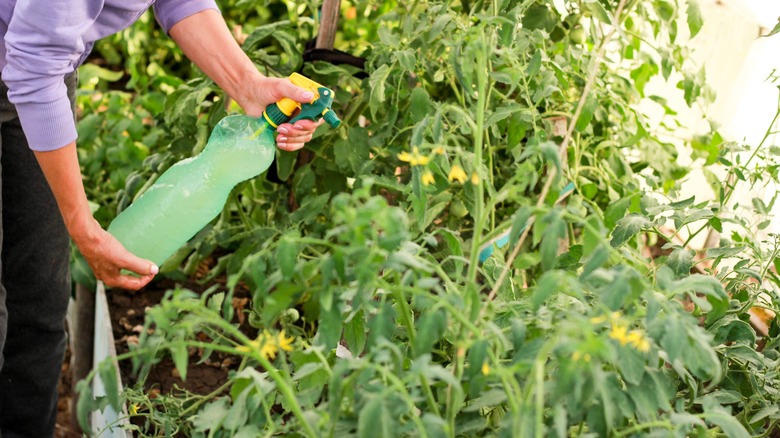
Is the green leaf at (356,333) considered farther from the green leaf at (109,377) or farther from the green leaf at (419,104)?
the green leaf at (419,104)

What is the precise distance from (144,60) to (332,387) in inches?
107

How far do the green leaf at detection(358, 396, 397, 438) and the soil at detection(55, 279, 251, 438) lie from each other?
0.99 metres

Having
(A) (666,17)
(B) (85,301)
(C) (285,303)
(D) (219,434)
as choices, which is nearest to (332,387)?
(C) (285,303)

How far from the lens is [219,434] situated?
958 millimetres

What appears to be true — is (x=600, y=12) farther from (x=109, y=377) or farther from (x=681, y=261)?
(x=109, y=377)

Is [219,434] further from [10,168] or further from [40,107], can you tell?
[10,168]

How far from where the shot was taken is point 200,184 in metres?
1.45

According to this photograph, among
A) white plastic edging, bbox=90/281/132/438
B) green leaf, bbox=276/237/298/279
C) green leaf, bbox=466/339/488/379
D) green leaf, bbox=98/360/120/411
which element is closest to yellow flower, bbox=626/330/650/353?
green leaf, bbox=466/339/488/379

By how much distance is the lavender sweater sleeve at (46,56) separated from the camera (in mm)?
1124

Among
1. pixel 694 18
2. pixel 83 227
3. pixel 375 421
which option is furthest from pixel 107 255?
pixel 694 18

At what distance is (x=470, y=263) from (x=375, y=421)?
0.67 ft

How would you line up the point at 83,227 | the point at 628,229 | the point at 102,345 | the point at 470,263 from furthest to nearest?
the point at 102,345 < the point at 83,227 < the point at 628,229 < the point at 470,263

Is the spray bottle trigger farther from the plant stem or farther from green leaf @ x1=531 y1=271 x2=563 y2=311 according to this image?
green leaf @ x1=531 y1=271 x2=563 y2=311

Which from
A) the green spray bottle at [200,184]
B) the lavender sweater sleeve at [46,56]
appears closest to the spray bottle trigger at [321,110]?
the green spray bottle at [200,184]
